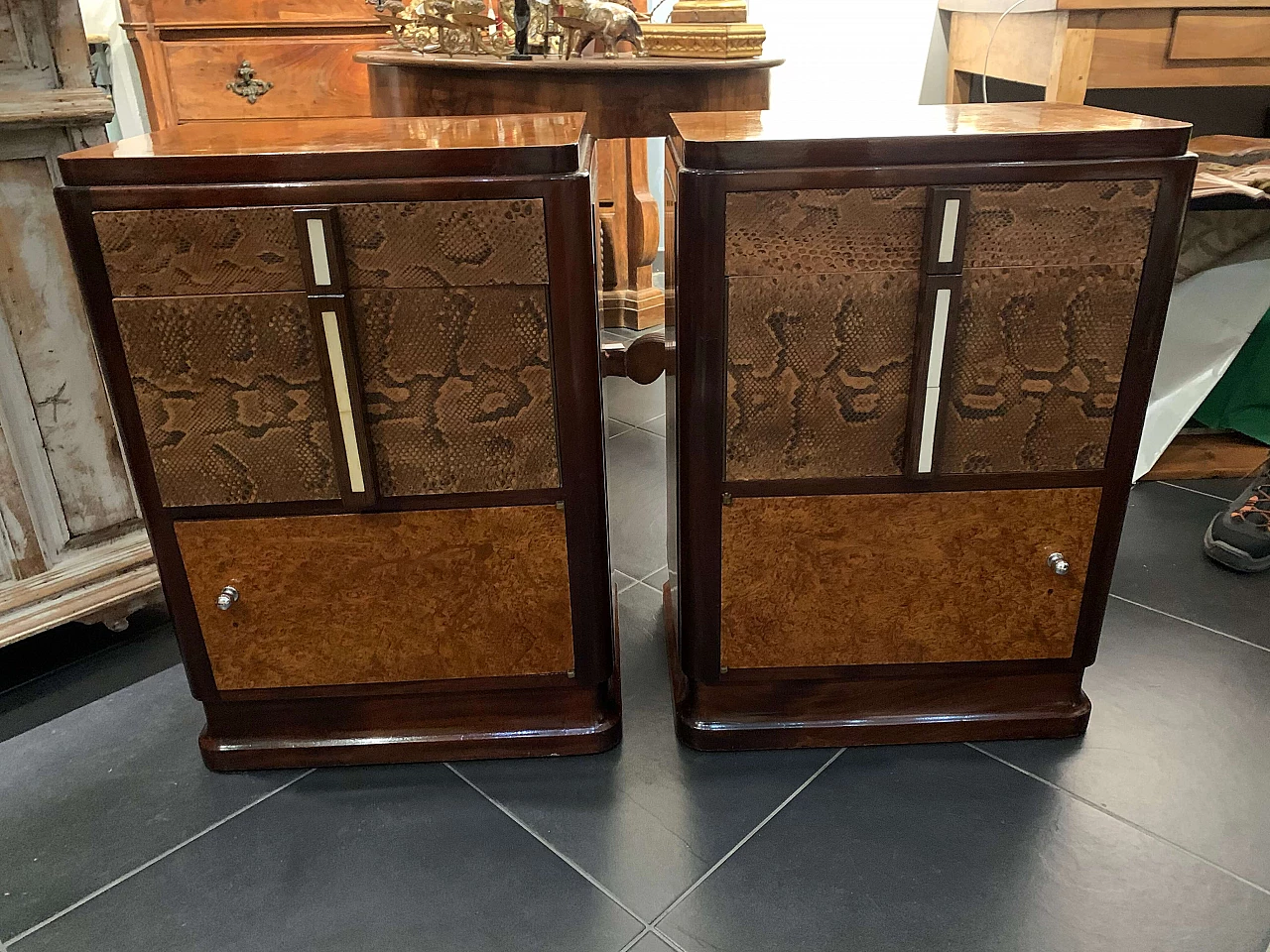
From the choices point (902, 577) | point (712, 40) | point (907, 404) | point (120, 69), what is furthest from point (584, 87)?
point (120, 69)

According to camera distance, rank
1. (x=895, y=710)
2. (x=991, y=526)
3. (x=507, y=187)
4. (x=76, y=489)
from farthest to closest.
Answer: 1. (x=76, y=489)
2. (x=895, y=710)
3. (x=991, y=526)
4. (x=507, y=187)

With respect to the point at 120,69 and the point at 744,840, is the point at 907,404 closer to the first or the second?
the point at 744,840

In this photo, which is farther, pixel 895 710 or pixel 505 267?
pixel 895 710

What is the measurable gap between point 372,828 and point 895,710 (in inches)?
25.2

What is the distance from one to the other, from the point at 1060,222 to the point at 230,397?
0.84m

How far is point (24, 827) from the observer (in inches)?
43.0

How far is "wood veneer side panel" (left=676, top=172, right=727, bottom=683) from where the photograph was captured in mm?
915

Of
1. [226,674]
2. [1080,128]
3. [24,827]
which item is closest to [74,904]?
[24,827]

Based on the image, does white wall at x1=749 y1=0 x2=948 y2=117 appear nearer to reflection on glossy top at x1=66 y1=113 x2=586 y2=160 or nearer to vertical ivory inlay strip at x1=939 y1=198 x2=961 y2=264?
reflection on glossy top at x1=66 y1=113 x2=586 y2=160

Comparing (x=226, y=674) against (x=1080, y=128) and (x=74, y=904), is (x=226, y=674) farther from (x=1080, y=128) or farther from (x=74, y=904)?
(x=1080, y=128)

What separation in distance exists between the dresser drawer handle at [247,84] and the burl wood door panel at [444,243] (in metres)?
1.77

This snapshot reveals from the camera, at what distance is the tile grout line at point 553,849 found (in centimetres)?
97

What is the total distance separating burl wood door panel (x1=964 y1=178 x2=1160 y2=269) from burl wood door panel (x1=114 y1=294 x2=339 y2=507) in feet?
2.18

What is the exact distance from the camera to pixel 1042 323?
3.17ft
